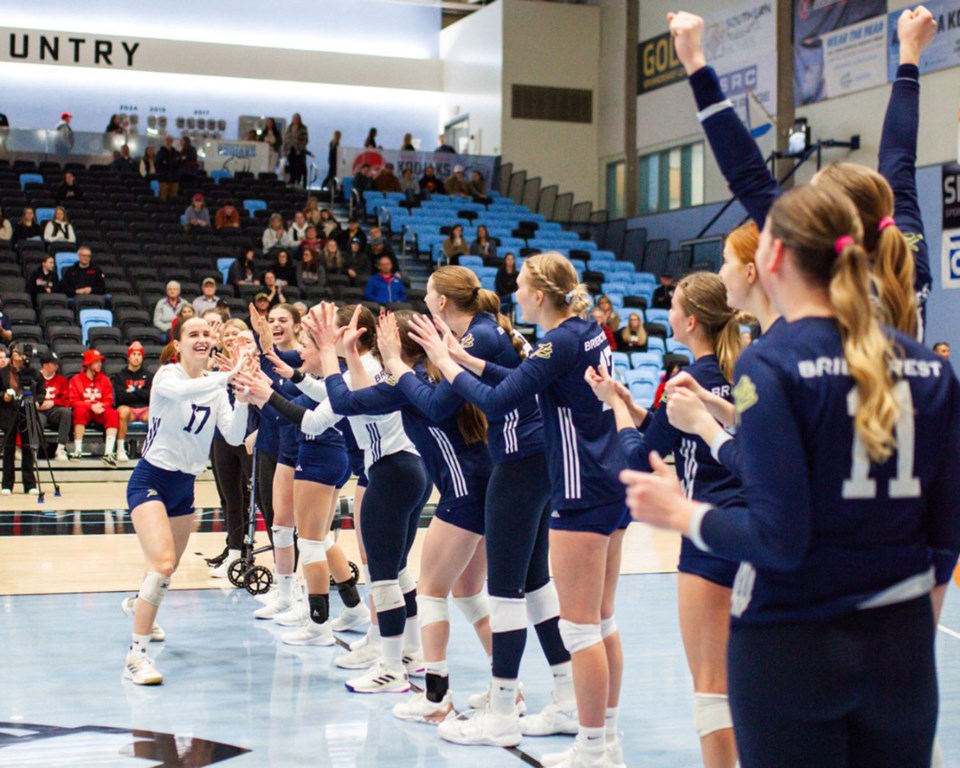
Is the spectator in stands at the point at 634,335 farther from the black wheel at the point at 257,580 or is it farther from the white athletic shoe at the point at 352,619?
the white athletic shoe at the point at 352,619

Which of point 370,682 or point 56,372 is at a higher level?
point 56,372

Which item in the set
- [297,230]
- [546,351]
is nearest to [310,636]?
[546,351]

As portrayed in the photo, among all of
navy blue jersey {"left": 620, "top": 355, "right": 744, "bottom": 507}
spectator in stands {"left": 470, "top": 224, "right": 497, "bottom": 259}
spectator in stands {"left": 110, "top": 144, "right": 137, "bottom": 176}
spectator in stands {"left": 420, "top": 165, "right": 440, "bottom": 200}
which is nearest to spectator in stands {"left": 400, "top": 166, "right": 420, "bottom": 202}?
spectator in stands {"left": 420, "top": 165, "right": 440, "bottom": 200}

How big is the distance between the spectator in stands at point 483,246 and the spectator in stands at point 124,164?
641cm

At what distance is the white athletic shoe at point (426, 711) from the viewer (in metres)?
4.59

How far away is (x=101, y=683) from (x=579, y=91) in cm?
2137

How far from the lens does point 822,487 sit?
183 centimetres

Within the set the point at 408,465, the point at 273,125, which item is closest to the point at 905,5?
the point at 273,125

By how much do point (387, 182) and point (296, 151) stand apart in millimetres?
2144

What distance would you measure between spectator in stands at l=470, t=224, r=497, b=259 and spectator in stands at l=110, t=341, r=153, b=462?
6.97 meters

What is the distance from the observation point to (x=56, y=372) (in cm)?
1315

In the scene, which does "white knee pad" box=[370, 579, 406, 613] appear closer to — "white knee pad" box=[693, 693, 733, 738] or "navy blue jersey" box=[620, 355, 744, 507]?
"navy blue jersey" box=[620, 355, 744, 507]

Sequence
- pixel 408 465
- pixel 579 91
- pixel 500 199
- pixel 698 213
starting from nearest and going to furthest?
pixel 408 465
pixel 698 213
pixel 500 199
pixel 579 91

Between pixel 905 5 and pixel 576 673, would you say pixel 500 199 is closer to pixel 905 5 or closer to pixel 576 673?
pixel 905 5
